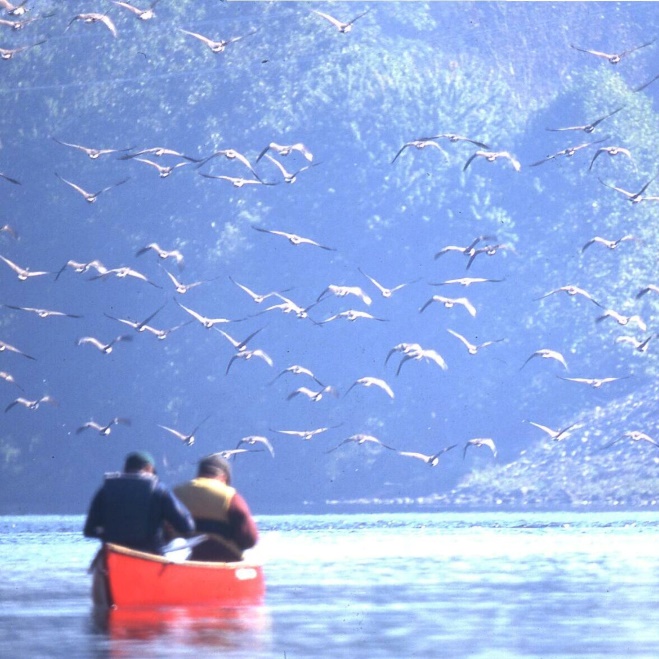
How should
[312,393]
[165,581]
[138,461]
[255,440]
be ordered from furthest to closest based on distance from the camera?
[312,393] → [255,440] → [165,581] → [138,461]

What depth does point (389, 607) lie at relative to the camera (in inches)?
614

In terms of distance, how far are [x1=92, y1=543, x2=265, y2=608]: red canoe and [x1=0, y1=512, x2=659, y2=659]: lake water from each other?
0.26 metres

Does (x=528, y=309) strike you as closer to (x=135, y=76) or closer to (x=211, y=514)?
(x=135, y=76)

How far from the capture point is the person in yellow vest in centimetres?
1594

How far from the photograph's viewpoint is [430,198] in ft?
214

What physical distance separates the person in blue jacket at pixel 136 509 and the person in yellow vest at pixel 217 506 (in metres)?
0.36

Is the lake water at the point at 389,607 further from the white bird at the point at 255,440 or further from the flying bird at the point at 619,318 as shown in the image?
the flying bird at the point at 619,318

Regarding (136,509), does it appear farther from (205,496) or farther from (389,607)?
(389,607)

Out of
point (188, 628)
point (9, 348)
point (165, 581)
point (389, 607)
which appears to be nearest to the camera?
point (188, 628)

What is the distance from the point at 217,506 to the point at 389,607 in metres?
1.55

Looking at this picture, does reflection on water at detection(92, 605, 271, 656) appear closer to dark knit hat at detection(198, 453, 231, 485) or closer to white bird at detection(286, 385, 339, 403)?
dark knit hat at detection(198, 453, 231, 485)

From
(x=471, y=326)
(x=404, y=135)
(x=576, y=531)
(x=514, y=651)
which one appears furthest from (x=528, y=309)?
(x=514, y=651)

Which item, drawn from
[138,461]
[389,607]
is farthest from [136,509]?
[389,607]

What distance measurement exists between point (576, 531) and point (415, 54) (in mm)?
38813
